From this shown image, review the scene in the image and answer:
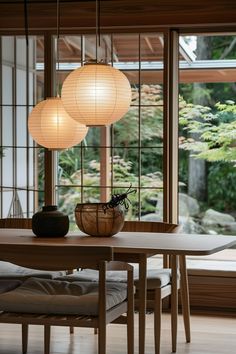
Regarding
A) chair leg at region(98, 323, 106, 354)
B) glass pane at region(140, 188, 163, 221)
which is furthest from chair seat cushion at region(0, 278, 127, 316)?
glass pane at region(140, 188, 163, 221)

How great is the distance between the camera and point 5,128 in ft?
20.6

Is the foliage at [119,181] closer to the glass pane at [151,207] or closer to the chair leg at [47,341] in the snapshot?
the glass pane at [151,207]

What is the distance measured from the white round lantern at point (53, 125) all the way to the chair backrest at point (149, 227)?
2.46ft

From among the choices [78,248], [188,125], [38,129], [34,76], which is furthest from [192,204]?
→ [78,248]

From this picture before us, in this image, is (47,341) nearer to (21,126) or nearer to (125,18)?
(21,126)

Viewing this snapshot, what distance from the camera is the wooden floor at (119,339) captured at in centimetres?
476

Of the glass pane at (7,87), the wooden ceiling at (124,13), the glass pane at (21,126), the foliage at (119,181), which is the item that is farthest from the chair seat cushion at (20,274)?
the wooden ceiling at (124,13)

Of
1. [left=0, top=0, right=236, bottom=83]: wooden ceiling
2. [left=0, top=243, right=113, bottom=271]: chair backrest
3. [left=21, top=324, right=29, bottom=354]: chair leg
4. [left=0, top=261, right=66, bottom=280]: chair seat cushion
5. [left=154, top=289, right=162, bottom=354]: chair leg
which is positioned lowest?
[left=21, top=324, right=29, bottom=354]: chair leg

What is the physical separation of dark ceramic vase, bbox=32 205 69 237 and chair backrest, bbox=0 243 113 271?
73cm

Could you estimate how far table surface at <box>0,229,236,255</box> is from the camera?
391 cm

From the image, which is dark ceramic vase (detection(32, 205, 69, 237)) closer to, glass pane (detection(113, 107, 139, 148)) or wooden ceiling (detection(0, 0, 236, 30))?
glass pane (detection(113, 107, 139, 148))

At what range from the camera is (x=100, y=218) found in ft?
14.7

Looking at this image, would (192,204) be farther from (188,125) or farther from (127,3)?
(127,3)

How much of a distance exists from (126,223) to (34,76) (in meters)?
1.79
